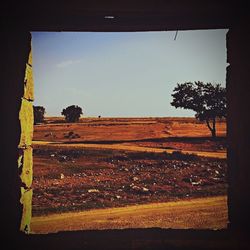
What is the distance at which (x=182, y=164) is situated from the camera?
1697cm

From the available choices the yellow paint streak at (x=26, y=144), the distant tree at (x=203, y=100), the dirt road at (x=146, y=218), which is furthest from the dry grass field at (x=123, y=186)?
the distant tree at (x=203, y=100)

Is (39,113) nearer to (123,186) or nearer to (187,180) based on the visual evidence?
(123,186)

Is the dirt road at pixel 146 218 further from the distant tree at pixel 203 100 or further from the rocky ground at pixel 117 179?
the distant tree at pixel 203 100

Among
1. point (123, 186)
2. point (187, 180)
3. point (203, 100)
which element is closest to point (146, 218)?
point (123, 186)

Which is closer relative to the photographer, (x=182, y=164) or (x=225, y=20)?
(x=225, y=20)

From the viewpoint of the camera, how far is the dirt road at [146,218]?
25.3 feet

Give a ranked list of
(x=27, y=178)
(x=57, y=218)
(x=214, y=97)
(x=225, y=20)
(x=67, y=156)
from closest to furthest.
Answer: (x=225, y=20), (x=27, y=178), (x=57, y=218), (x=67, y=156), (x=214, y=97)

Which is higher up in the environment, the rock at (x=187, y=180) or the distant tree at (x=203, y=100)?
the distant tree at (x=203, y=100)

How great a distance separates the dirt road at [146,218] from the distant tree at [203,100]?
24.7 metres

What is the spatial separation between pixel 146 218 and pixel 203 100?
90.6ft

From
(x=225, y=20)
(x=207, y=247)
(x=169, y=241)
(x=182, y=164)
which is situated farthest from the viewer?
(x=182, y=164)

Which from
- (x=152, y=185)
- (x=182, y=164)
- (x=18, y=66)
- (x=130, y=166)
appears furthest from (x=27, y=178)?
(x=182, y=164)

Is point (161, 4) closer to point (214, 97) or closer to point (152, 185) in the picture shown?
point (152, 185)

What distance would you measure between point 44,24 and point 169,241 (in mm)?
3701
